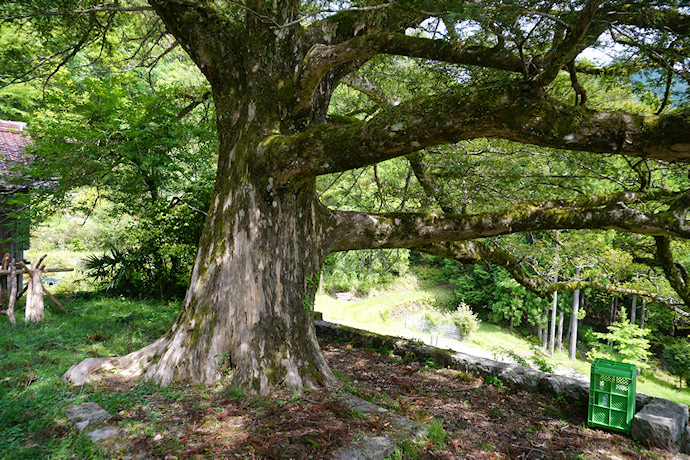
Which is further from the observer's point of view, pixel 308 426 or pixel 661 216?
pixel 661 216

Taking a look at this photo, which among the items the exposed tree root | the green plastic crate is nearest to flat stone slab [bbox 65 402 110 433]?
the exposed tree root

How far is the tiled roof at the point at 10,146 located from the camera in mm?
9945

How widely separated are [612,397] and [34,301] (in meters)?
9.19

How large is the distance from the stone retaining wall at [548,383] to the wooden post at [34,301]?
517cm

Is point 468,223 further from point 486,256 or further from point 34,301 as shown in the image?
point 34,301

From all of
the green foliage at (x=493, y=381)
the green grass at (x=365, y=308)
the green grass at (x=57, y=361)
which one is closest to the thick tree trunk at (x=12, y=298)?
the green grass at (x=57, y=361)

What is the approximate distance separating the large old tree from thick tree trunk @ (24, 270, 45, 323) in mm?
4047

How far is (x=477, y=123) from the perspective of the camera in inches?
123

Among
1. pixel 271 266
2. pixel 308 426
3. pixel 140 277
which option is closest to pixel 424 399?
pixel 308 426

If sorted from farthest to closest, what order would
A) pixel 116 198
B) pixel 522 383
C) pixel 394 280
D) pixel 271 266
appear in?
pixel 394 280 < pixel 116 198 < pixel 522 383 < pixel 271 266

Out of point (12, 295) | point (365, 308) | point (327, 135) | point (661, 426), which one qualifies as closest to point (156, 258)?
point (12, 295)

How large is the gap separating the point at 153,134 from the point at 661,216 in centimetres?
970

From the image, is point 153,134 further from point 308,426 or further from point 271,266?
point 308,426

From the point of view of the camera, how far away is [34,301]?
700 centimetres
